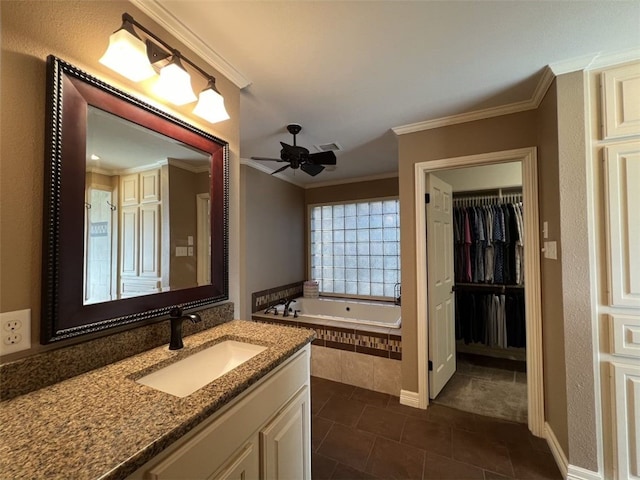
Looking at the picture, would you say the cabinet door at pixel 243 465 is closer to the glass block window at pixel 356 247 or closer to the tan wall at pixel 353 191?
the glass block window at pixel 356 247

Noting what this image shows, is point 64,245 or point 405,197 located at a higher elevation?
point 405,197

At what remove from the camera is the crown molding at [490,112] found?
1708mm

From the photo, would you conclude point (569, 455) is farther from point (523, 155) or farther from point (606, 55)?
point (606, 55)

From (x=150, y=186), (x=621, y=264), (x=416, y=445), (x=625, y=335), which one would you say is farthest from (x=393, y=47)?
(x=416, y=445)

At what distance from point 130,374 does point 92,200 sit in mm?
639

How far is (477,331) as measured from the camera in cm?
327

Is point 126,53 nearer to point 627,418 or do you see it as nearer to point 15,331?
point 15,331

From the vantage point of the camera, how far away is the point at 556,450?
67.4 inches

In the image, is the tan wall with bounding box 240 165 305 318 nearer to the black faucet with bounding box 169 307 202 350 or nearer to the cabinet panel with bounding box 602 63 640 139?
the black faucet with bounding box 169 307 202 350

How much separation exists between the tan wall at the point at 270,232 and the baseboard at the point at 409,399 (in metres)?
1.89

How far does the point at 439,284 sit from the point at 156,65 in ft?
8.31

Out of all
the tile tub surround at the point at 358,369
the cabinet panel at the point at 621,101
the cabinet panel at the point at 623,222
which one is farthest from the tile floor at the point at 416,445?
the cabinet panel at the point at 621,101

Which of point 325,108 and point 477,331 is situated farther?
point 477,331

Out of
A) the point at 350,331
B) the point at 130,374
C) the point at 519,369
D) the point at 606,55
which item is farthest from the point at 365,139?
the point at 519,369
